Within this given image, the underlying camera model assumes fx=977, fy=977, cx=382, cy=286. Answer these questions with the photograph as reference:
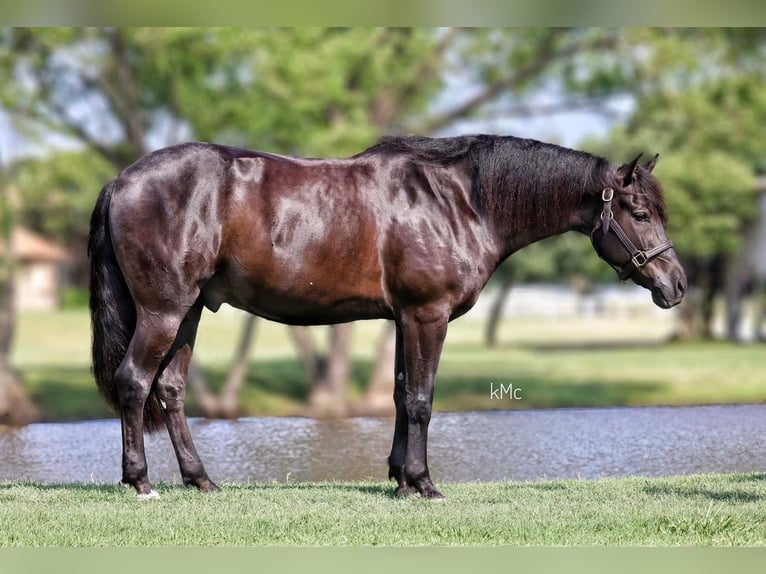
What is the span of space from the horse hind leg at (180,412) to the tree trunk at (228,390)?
8.36m

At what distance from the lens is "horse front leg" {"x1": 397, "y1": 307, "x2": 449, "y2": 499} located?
18.7 ft

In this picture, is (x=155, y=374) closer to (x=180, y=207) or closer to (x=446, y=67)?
(x=180, y=207)

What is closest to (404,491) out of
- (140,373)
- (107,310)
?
(140,373)

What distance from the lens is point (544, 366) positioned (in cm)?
1828

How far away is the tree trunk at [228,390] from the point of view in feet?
47.5

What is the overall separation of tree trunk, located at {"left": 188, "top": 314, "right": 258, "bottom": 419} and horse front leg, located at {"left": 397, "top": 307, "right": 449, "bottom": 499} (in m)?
9.02

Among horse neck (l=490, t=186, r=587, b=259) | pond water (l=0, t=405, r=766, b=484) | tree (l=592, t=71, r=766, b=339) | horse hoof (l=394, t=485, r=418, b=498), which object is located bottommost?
pond water (l=0, t=405, r=766, b=484)

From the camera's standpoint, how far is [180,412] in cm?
600

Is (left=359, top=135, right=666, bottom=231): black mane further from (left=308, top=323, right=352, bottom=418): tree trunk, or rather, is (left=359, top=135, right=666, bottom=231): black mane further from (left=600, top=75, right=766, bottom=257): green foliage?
(left=600, top=75, right=766, bottom=257): green foliage

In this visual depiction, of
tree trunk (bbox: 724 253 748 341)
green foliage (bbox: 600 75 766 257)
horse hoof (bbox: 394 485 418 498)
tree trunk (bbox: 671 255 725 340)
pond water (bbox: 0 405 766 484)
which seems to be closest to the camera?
horse hoof (bbox: 394 485 418 498)

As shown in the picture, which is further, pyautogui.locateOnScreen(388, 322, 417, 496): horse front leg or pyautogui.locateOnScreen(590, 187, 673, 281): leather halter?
pyautogui.locateOnScreen(388, 322, 417, 496): horse front leg

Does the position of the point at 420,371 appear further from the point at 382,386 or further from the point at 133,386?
the point at 382,386

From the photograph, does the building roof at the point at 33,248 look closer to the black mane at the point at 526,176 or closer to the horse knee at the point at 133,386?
the horse knee at the point at 133,386

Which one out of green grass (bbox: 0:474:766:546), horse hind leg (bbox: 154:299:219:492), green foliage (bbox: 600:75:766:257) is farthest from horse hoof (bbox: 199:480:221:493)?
green foliage (bbox: 600:75:766:257)
